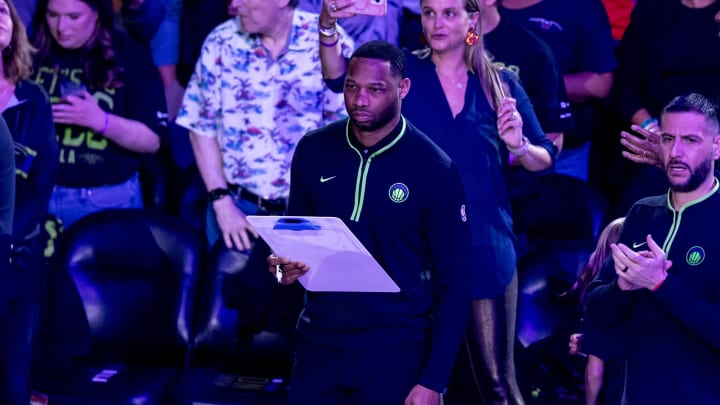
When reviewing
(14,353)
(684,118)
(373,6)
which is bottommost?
(14,353)

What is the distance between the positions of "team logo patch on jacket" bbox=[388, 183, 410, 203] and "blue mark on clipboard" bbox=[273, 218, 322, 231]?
12.9 inches

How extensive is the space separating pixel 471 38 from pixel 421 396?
4.88 ft

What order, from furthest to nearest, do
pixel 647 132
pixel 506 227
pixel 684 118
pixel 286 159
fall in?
pixel 286 159 < pixel 506 227 < pixel 647 132 < pixel 684 118

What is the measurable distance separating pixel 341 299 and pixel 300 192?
40 cm

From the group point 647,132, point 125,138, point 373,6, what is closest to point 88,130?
point 125,138

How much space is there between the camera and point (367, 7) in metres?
4.46

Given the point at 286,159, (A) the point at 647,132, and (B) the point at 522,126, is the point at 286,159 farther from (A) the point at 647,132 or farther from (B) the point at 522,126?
(A) the point at 647,132

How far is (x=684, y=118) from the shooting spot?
397 centimetres

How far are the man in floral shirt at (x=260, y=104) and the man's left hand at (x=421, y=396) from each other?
1.65 m

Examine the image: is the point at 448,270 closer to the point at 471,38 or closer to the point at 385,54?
the point at 385,54

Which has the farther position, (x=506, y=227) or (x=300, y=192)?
(x=506, y=227)

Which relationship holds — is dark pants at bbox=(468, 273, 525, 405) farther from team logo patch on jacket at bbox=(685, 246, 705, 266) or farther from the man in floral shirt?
the man in floral shirt

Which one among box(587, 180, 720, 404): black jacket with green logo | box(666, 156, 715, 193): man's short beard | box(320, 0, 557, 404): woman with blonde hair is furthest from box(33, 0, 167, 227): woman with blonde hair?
box(666, 156, 715, 193): man's short beard

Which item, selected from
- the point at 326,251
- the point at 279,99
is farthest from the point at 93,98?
the point at 326,251
